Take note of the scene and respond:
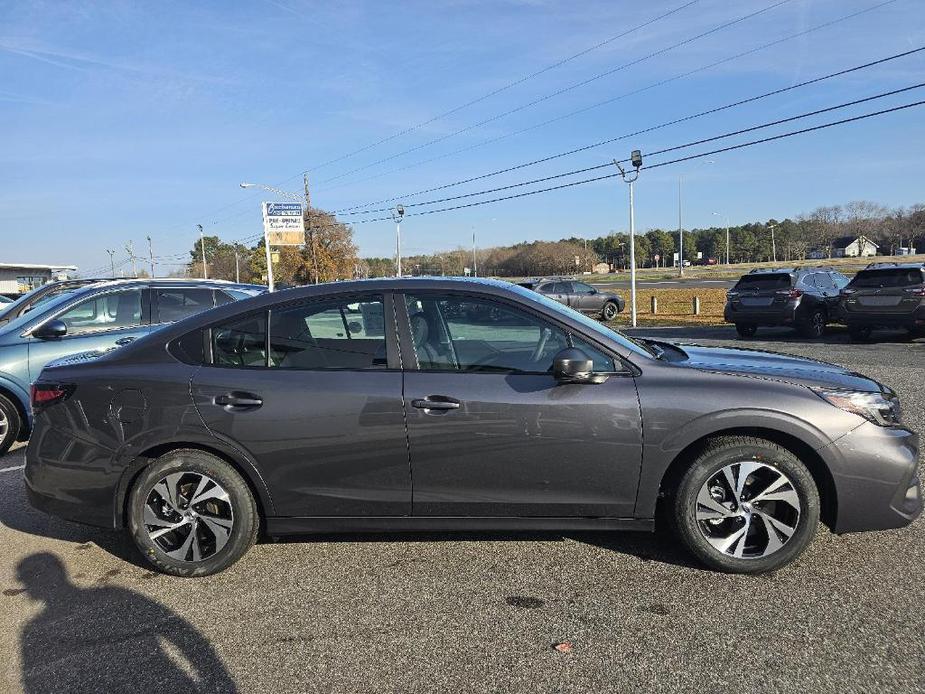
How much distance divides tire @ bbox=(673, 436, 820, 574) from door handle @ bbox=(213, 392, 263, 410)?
7.43 ft

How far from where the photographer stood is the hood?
3.49 metres

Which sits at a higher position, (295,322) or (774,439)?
(295,322)

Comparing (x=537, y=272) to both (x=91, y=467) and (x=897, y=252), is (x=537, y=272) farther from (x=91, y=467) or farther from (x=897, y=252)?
(x=91, y=467)

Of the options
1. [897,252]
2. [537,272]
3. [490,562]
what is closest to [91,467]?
[490,562]

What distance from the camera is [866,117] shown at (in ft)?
56.2

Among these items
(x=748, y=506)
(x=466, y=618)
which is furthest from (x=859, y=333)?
(x=466, y=618)

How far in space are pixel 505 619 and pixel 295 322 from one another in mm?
1943

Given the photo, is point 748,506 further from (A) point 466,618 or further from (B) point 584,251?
(B) point 584,251

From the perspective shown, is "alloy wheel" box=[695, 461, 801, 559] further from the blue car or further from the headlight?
the blue car

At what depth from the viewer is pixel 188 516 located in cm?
357

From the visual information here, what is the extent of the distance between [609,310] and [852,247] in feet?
373

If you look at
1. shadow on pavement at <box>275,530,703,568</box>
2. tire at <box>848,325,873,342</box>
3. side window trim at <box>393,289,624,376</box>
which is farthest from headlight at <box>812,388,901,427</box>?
tire at <box>848,325,873,342</box>

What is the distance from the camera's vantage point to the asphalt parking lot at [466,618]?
8.61 ft

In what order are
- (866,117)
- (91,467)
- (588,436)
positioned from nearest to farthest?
(588,436) < (91,467) < (866,117)
